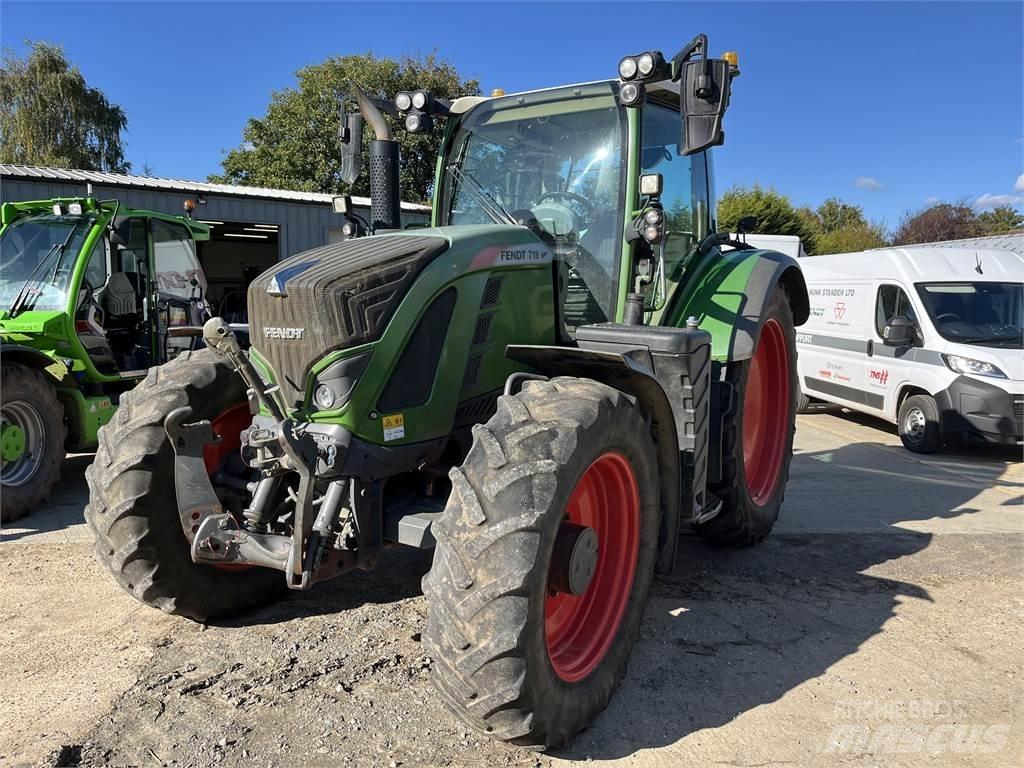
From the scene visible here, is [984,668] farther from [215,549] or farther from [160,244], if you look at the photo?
[160,244]

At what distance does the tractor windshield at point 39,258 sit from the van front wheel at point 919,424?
818 centimetres

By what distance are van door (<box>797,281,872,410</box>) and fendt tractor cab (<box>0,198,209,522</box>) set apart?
700 centimetres

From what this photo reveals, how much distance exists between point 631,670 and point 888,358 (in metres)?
6.88

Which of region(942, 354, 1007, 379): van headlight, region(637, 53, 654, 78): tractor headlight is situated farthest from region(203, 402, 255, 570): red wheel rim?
region(942, 354, 1007, 379): van headlight

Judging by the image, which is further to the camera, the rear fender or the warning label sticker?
the rear fender

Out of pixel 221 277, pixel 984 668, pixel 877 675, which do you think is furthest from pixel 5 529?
pixel 221 277

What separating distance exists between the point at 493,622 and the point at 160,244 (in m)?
6.55

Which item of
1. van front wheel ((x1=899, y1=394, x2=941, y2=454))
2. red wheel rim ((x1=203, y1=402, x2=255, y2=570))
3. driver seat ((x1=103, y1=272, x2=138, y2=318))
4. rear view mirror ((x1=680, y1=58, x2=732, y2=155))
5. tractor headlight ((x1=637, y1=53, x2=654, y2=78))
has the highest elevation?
tractor headlight ((x1=637, y1=53, x2=654, y2=78))

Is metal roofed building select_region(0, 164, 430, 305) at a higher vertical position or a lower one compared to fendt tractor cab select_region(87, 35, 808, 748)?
higher

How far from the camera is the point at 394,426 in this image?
2.90m

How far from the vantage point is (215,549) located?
9.49ft

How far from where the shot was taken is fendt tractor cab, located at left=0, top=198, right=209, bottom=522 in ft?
18.7

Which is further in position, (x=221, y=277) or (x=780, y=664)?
(x=221, y=277)

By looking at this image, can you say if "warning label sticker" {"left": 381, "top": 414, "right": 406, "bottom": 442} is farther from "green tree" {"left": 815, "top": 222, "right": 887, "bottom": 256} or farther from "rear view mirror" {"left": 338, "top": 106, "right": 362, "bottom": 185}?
"green tree" {"left": 815, "top": 222, "right": 887, "bottom": 256}
